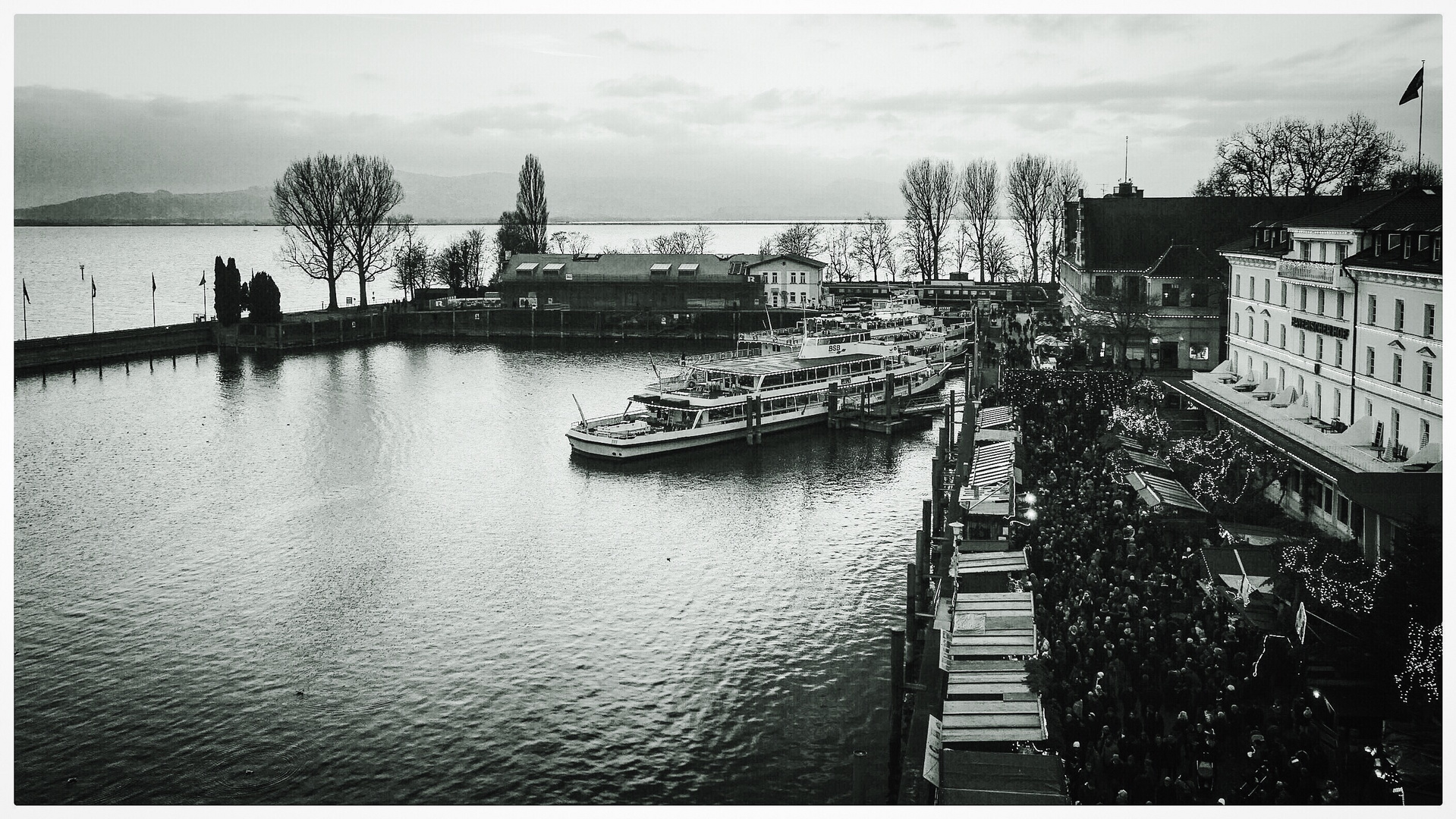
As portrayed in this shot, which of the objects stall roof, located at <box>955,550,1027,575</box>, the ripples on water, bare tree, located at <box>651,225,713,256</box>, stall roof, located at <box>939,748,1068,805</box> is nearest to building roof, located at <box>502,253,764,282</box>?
bare tree, located at <box>651,225,713,256</box>

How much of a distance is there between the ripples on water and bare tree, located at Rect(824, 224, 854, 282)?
47495 millimetres

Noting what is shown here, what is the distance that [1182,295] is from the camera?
119ft

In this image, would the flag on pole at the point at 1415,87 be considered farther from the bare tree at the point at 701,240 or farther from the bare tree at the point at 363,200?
the bare tree at the point at 701,240

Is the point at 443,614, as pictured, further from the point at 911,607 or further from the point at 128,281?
the point at 128,281

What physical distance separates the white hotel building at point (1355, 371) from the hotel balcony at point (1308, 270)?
3 centimetres

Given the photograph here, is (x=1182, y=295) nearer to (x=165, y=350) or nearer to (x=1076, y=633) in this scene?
(x=1076, y=633)

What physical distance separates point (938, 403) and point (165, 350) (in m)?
29.0

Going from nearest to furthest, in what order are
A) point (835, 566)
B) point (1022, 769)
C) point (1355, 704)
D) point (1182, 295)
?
point (1022, 769) → point (1355, 704) → point (835, 566) → point (1182, 295)

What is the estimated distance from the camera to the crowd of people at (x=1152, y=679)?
10188mm

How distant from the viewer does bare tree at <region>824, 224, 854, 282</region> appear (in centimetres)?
7962

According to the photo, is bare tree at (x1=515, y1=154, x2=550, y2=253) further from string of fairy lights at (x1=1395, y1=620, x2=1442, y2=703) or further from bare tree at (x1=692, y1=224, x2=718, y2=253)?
string of fairy lights at (x1=1395, y1=620, x2=1442, y2=703)

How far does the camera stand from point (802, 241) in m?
84.1
